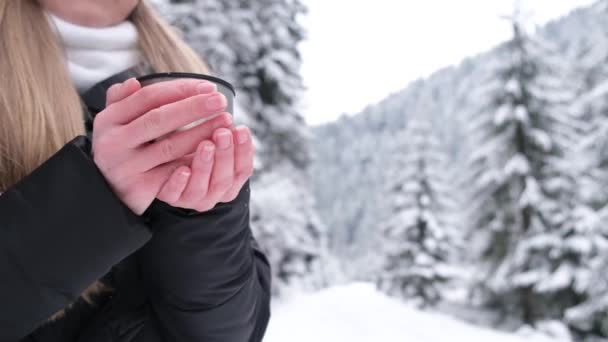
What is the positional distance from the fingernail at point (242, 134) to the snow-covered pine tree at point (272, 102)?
8.28 m

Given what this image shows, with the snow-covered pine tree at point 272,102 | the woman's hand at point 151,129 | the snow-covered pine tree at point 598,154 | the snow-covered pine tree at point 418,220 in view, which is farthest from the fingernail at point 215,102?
the snow-covered pine tree at point 418,220

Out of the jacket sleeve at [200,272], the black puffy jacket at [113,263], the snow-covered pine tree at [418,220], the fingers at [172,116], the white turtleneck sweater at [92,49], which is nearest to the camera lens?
the fingers at [172,116]

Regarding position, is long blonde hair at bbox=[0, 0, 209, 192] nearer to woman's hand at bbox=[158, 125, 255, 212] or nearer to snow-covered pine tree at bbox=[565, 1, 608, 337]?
woman's hand at bbox=[158, 125, 255, 212]

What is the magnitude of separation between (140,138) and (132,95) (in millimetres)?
66

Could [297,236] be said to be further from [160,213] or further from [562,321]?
[160,213]

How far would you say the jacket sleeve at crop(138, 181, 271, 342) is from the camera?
950 mm

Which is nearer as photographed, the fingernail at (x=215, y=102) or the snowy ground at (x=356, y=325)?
the fingernail at (x=215, y=102)

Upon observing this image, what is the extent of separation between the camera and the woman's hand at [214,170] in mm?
709

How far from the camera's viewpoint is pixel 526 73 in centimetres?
1191

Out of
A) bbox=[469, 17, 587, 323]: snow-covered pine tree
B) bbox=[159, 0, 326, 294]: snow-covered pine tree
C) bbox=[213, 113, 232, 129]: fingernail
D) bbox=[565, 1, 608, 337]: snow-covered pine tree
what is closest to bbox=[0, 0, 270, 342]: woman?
bbox=[213, 113, 232, 129]: fingernail

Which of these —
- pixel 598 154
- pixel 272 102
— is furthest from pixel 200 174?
pixel 272 102

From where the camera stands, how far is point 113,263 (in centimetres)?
80

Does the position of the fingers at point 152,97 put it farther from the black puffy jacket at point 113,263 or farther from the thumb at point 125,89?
the black puffy jacket at point 113,263

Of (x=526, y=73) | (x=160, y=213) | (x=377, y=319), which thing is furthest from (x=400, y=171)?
(x=160, y=213)
